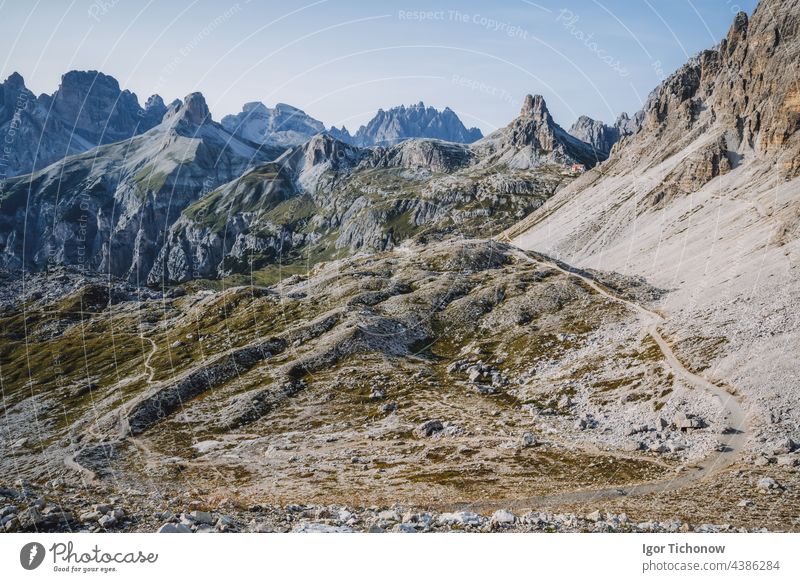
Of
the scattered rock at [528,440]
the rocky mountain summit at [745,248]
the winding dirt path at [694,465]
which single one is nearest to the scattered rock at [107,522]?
the winding dirt path at [694,465]

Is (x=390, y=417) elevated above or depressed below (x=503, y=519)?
below

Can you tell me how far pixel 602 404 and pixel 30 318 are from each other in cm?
19966

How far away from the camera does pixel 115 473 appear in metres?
69.9

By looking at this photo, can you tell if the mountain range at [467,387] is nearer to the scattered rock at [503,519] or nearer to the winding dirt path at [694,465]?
the scattered rock at [503,519]

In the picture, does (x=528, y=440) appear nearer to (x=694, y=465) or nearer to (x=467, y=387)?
(x=694, y=465)

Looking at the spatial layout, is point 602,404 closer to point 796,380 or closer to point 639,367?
point 639,367

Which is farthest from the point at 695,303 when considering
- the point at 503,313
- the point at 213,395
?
the point at 213,395

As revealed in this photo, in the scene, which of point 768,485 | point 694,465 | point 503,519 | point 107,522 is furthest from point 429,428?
point 107,522

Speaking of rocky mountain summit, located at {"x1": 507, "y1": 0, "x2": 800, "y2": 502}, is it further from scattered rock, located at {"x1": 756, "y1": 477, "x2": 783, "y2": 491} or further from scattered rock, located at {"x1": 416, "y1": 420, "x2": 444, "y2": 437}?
scattered rock, located at {"x1": 416, "y1": 420, "x2": 444, "y2": 437}
